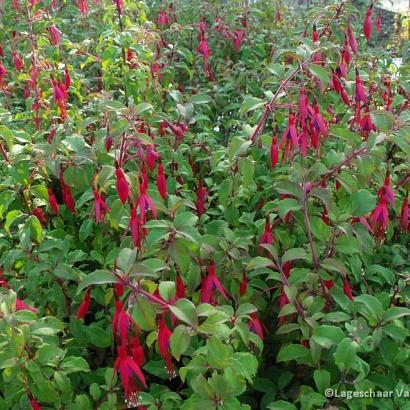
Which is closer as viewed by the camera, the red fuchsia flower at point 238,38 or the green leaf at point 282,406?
the green leaf at point 282,406

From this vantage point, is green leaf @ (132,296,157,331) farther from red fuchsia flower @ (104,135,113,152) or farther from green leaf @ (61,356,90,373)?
red fuchsia flower @ (104,135,113,152)

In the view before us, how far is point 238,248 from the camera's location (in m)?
1.33

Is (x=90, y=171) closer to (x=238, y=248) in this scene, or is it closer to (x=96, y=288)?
(x=96, y=288)

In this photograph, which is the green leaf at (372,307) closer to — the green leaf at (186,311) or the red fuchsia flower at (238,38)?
the green leaf at (186,311)

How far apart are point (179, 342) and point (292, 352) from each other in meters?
0.30

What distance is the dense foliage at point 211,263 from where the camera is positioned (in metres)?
1.06

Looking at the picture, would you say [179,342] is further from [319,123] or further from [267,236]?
[319,123]

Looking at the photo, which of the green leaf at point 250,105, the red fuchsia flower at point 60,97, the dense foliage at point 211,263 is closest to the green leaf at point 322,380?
the dense foliage at point 211,263

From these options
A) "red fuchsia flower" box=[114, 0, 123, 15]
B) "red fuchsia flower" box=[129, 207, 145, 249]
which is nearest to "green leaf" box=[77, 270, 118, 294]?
"red fuchsia flower" box=[129, 207, 145, 249]

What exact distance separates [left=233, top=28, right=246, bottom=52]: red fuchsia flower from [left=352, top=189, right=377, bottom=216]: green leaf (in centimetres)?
156

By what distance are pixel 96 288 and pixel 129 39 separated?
86 cm

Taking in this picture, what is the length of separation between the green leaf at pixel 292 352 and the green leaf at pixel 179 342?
0.91 ft

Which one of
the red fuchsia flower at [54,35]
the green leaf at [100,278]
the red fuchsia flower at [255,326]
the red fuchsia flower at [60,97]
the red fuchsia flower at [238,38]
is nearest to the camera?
the green leaf at [100,278]

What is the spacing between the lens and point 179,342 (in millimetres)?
979
